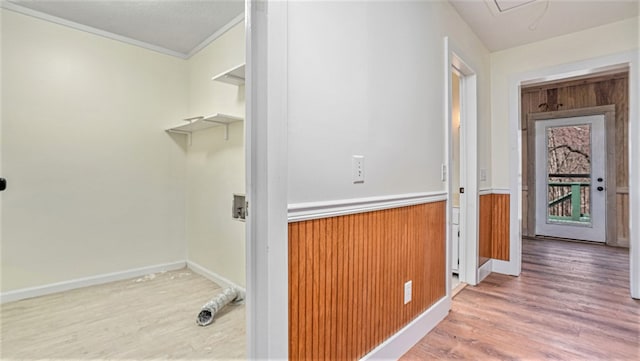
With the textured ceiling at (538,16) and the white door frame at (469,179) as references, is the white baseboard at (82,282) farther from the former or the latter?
the textured ceiling at (538,16)

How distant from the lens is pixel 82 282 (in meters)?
2.84

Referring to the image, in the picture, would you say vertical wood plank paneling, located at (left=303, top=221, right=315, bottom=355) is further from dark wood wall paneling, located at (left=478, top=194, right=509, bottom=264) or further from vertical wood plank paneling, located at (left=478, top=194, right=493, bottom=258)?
dark wood wall paneling, located at (left=478, top=194, right=509, bottom=264)

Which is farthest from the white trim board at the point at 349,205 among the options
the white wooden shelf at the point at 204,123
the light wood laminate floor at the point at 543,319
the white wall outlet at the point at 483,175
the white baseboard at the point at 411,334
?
the white wooden shelf at the point at 204,123

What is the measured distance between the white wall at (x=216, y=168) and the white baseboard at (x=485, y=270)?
84.7 inches

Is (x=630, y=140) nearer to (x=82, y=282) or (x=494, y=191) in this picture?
(x=494, y=191)

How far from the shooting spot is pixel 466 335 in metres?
1.92

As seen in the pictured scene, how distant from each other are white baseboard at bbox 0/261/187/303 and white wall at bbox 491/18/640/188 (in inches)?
139

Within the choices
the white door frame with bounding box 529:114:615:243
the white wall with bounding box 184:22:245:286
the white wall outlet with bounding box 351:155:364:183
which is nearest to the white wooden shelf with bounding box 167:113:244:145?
the white wall with bounding box 184:22:245:286

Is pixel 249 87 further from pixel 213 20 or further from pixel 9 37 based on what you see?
pixel 9 37

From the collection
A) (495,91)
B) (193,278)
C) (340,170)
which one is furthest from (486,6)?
(193,278)

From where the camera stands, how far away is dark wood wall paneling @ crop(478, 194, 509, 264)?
3082 mm

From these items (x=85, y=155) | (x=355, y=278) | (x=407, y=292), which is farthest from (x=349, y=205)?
(x=85, y=155)

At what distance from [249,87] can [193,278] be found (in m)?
2.57

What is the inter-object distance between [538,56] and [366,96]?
2.46m
